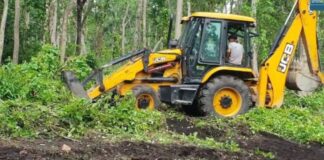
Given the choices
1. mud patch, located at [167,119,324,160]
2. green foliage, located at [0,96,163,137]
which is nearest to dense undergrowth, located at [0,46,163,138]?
green foliage, located at [0,96,163,137]

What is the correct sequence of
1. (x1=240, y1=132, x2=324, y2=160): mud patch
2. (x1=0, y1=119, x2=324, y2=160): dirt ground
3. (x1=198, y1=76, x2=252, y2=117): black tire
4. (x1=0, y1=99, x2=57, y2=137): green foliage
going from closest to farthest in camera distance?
(x1=0, y1=119, x2=324, y2=160): dirt ground → (x1=0, y1=99, x2=57, y2=137): green foliage → (x1=240, y1=132, x2=324, y2=160): mud patch → (x1=198, y1=76, x2=252, y2=117): black tire

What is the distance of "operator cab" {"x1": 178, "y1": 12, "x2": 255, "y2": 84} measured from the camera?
12.9 metres

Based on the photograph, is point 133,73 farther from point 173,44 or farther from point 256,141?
point 256,141

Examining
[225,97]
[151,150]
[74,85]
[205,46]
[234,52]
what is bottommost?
[151,150]

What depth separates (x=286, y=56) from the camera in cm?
1372

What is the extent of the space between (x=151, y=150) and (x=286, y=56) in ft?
21.5

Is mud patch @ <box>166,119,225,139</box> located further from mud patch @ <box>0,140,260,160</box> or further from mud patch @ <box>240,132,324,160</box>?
mud patch @ <box>0,140,260,160</box>

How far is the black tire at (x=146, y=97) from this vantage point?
12500 mm

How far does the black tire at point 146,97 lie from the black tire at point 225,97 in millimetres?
982

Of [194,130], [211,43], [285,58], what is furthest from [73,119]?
[285,58]

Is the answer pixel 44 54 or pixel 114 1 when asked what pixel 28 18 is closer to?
pixel 114 1

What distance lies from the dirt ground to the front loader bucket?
8.13 ft

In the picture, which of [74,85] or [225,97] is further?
[225,97]

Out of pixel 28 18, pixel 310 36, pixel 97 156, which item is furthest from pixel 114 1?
pixel 97 156
